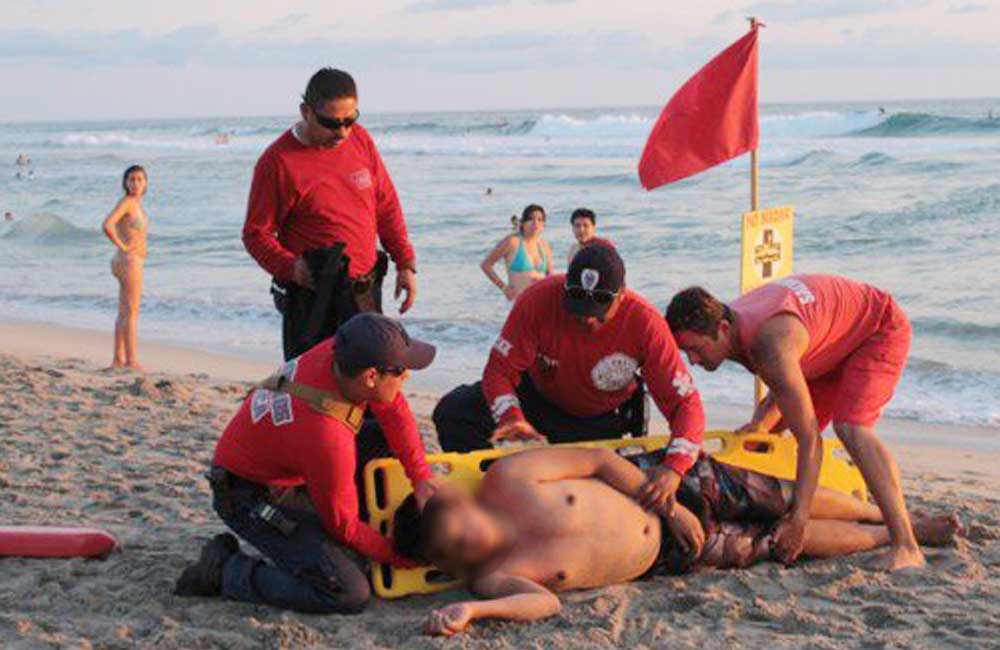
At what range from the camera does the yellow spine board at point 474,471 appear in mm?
5402

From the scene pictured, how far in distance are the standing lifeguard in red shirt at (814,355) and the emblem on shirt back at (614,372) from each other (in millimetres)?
244

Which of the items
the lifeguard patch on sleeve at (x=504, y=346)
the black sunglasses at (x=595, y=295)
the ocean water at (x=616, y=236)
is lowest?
the ocean water at (x=616, y=236)

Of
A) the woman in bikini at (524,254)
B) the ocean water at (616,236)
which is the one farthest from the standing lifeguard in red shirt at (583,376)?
the woman in bikini at (524,254)

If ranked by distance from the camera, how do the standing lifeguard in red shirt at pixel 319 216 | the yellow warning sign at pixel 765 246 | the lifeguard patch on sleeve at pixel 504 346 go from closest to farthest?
the lifeguard patch on sleeve at pixel 504 346, the standing lifeguard in red shirt at pixel 319 216, the yellow warning sign at pixel 765 246

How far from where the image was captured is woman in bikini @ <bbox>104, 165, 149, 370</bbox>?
1155 cm

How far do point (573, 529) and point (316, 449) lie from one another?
1031 millimetres

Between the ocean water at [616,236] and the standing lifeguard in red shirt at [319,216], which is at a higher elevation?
the standing lifeguard in red shirt at [319,216]

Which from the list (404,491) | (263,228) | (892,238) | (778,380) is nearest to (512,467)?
(404,491)

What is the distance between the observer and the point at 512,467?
17.6ft

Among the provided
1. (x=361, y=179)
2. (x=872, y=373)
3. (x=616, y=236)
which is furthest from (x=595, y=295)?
(x=616, y=236)

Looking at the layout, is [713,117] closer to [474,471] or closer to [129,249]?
Result: [474,471]

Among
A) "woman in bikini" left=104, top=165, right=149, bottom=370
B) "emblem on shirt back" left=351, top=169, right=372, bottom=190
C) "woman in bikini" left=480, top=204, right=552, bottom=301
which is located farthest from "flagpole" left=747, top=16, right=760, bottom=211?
"woman in bikini" left=104, top=165, right=149, bottom=370

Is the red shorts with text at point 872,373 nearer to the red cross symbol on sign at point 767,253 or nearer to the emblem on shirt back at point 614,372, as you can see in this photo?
the emblem on shirt back at point 614,372

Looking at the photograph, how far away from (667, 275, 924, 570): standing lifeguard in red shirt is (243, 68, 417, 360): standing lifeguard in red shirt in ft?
4.80
